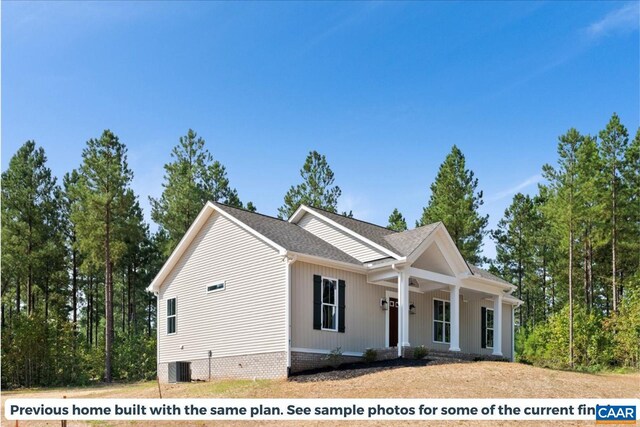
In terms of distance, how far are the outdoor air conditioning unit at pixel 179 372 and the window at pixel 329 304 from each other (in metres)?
5.84

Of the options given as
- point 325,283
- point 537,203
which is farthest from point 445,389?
point 537,203

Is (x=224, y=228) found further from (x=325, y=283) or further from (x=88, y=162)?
(x=88, y=162)

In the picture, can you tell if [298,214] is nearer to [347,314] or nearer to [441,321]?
[347,314]

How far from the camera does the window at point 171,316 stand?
82.2 feet

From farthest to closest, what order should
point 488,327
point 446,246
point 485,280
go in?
point 488,327 < point 485,280 < point 446,246

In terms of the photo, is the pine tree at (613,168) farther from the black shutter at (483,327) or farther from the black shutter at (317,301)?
the black shutter at (317,301)

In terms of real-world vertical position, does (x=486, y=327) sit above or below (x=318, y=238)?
below

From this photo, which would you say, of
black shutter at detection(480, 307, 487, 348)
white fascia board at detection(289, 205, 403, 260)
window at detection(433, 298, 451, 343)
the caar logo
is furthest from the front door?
the caar logo

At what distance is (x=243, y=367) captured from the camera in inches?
826

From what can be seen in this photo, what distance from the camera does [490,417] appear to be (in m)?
13.8

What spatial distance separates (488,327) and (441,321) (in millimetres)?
4141

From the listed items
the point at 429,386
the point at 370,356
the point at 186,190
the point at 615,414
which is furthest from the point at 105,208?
the point at 615,414

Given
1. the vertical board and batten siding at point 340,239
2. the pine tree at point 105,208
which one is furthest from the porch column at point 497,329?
the pine tree at point 105,208

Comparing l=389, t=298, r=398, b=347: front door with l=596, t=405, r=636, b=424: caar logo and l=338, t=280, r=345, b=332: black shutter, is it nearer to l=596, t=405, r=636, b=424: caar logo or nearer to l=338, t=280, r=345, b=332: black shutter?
l=338, t=280, r=345, b=332: black shutter
